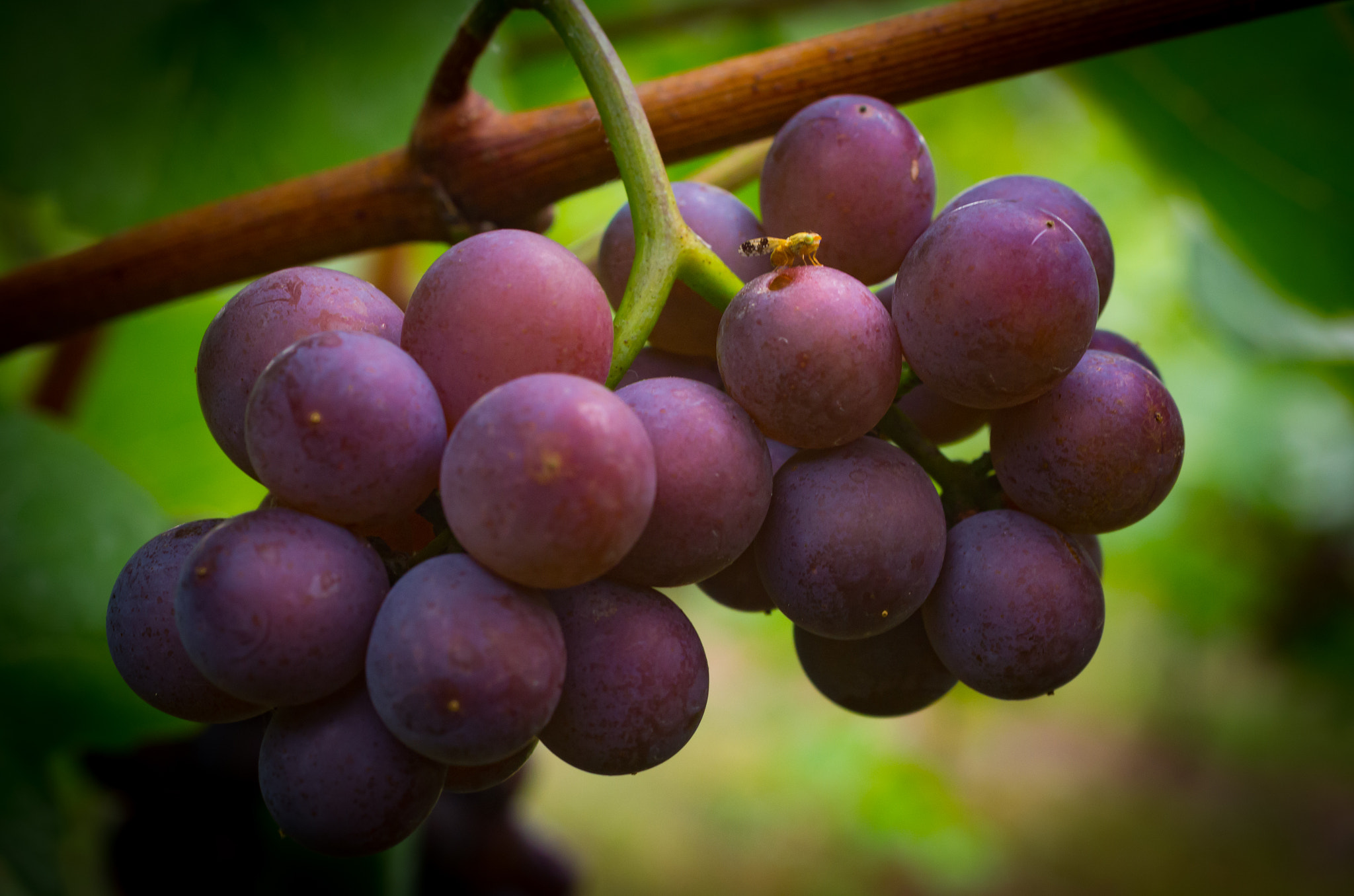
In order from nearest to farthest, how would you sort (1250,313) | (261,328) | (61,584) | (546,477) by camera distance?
(546,477)
(261,328)
(61,584)
(1250,313)

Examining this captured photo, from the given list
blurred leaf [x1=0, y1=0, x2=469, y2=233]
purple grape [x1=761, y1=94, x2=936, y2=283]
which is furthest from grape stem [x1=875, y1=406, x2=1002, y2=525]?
blurred leaf [x1=0, y1=0, x2=469, y2=233]

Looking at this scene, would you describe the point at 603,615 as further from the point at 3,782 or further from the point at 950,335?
the point at 3,782

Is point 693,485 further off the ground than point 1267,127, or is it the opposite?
point 693,485

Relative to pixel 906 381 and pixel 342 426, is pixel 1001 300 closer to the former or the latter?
pixel 906 381

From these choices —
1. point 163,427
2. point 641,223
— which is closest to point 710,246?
point 641,223

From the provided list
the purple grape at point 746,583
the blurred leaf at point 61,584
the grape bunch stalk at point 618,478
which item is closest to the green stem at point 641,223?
the grape bunch stalk at point 618,478

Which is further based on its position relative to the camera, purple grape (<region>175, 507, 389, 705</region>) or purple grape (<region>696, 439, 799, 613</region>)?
purple grape (<region>696, 439, 799, 613</region>)

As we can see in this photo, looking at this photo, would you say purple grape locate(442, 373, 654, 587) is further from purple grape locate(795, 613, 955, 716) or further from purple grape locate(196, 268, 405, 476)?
purple grape locate(795, 613, 955, 716)

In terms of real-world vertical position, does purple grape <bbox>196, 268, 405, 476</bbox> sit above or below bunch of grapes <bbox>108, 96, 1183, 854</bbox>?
above
